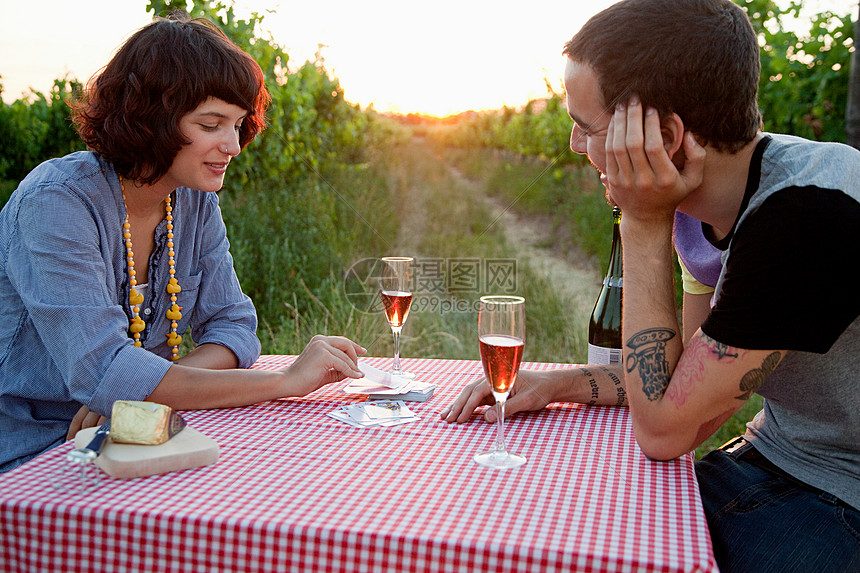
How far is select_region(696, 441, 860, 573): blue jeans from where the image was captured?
1.25m

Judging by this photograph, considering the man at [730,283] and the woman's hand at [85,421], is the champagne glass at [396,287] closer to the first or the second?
the man at [730,283]

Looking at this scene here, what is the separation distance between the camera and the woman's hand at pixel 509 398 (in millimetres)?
1539

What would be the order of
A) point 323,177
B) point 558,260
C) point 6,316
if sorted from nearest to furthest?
point 6,316
point 323,177
point 558,260

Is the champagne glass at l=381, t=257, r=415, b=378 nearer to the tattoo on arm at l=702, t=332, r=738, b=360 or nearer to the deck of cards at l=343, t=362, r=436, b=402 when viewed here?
the deck of cards at l=343, t=362, r=436, b=402

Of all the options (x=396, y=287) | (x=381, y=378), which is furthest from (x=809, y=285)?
(x=381, y=378)

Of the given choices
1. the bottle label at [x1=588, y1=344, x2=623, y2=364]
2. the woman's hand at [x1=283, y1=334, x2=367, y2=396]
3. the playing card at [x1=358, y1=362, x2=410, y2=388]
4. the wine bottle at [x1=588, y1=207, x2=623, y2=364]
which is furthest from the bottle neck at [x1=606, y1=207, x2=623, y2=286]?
the woman's hand at [x1=283, y1=334, x2=367, y2=396]

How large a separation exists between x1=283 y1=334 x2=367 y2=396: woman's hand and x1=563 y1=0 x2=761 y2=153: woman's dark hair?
3.02ft

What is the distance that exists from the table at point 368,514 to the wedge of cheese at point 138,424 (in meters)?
0.08

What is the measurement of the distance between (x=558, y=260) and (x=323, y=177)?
4483 millimetres

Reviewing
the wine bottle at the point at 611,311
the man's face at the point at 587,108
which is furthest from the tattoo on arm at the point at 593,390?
the man's face at the point at 587,108

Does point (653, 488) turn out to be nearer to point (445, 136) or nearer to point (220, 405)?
point (220, 405)

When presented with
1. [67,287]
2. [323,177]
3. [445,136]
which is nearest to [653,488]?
[67,287]

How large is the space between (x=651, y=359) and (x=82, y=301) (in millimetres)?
1322

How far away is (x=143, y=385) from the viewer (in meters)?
1.57
